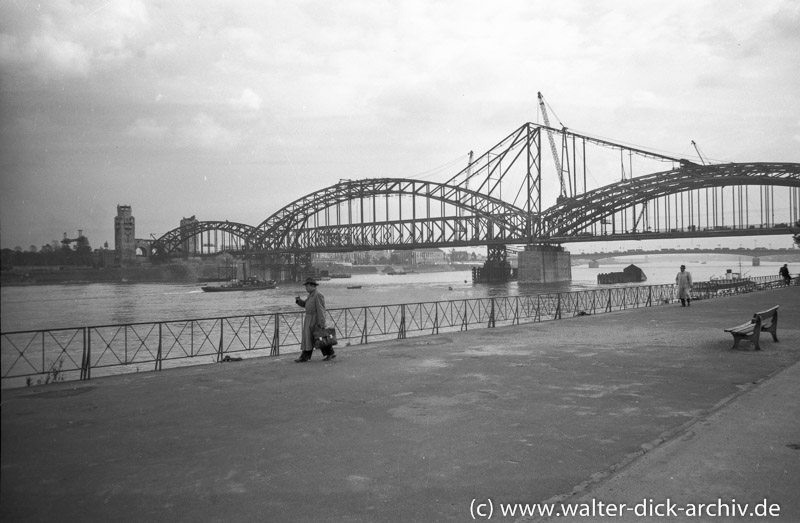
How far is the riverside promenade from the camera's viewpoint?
4.16m

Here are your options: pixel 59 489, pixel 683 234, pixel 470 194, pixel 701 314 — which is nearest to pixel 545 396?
pixel 59 489

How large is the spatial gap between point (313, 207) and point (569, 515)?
133 meters

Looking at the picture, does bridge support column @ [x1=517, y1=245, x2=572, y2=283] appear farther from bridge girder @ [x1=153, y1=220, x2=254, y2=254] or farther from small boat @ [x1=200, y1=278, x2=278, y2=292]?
bridge girder @ [x1=153, y1=220, x2=254, y2=254]

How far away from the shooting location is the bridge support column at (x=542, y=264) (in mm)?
99688

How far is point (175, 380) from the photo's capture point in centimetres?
921

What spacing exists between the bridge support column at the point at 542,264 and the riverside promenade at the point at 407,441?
90859 mm

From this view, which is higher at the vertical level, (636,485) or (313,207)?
(313,207)

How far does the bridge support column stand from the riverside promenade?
90.9 meters

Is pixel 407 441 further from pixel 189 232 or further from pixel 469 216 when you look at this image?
pixel 189 232

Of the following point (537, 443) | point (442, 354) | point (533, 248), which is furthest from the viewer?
point (533, 248)

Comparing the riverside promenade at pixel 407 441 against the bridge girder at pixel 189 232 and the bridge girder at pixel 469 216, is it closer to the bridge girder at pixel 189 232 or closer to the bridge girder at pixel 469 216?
the bridge girder at pixel 469 216

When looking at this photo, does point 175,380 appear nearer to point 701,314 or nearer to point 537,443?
point 537,443

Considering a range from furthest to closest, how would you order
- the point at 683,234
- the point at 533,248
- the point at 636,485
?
1. the point at 533,248
2. the point at 683,234
3. the point at 636,485

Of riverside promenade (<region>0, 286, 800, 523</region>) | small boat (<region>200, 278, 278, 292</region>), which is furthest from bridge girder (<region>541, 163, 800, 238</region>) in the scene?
riverside promenade (<region>0, 286, 800, 523</region>)
